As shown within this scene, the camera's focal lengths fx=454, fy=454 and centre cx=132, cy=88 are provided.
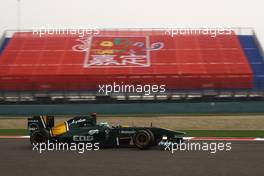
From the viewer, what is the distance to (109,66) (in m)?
40.2

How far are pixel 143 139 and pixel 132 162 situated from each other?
244cm

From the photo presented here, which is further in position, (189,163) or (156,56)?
(156,56)

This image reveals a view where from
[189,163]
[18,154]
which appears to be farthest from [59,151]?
[189,163]

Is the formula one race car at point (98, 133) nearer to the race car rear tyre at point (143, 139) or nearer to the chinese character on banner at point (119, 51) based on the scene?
the race car rear tyre at point (143, 139)

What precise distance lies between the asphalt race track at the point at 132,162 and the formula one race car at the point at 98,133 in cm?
30

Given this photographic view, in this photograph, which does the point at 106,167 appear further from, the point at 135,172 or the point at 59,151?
the point at 59,151

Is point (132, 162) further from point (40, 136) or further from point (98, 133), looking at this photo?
point (40, 136)

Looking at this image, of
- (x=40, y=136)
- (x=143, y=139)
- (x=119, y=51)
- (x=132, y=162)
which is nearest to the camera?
(x=132, y=162)

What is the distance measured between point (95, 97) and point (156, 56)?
13.3 meters

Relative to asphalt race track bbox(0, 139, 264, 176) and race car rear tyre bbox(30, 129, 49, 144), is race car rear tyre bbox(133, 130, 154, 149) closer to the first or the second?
asphalt race track bbox(0, 139, 264, 176)

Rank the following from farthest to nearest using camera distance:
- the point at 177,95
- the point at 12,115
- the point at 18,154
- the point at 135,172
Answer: the point at 177,95, the point at 12,115, the point at 18,154, the point at 135,172

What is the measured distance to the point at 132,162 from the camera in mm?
8969

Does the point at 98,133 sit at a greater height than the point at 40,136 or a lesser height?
greater

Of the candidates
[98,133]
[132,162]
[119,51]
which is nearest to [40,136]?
[98,133]
